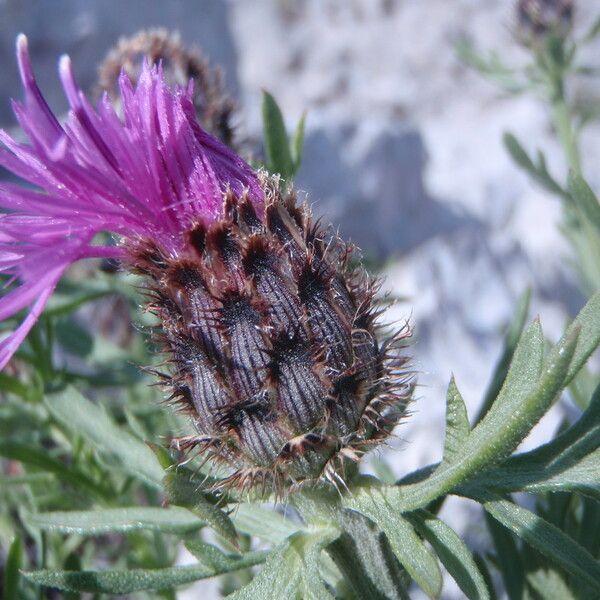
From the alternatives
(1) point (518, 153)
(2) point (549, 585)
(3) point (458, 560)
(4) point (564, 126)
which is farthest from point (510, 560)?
(4) point (564, 126)

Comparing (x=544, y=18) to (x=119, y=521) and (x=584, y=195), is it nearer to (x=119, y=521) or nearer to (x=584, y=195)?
(x=584, y=195)

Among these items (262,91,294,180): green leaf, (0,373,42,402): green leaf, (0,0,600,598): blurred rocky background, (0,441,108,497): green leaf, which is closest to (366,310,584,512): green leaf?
(262,91,294,180): green leaf

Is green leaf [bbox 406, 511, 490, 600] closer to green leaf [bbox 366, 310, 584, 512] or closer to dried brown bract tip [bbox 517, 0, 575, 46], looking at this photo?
green leaf [bbox 366, 310, 584, 512]

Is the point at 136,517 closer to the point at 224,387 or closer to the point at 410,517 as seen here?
the point at 224,387

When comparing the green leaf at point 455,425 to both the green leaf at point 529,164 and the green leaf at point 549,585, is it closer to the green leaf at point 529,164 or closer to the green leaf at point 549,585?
the green leaf at point 549,585

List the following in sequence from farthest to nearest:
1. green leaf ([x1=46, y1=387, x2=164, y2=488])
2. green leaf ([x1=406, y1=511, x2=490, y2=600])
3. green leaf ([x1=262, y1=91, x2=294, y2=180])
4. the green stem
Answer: the green stem < green leaf ([x1=262, y1=91, x2=294, y2=180]) < green leaf ([x1=46, y1=387, x2=164, y2=488]) < green leaf ([x1=406, y1=511, x2=490, y2=600])
